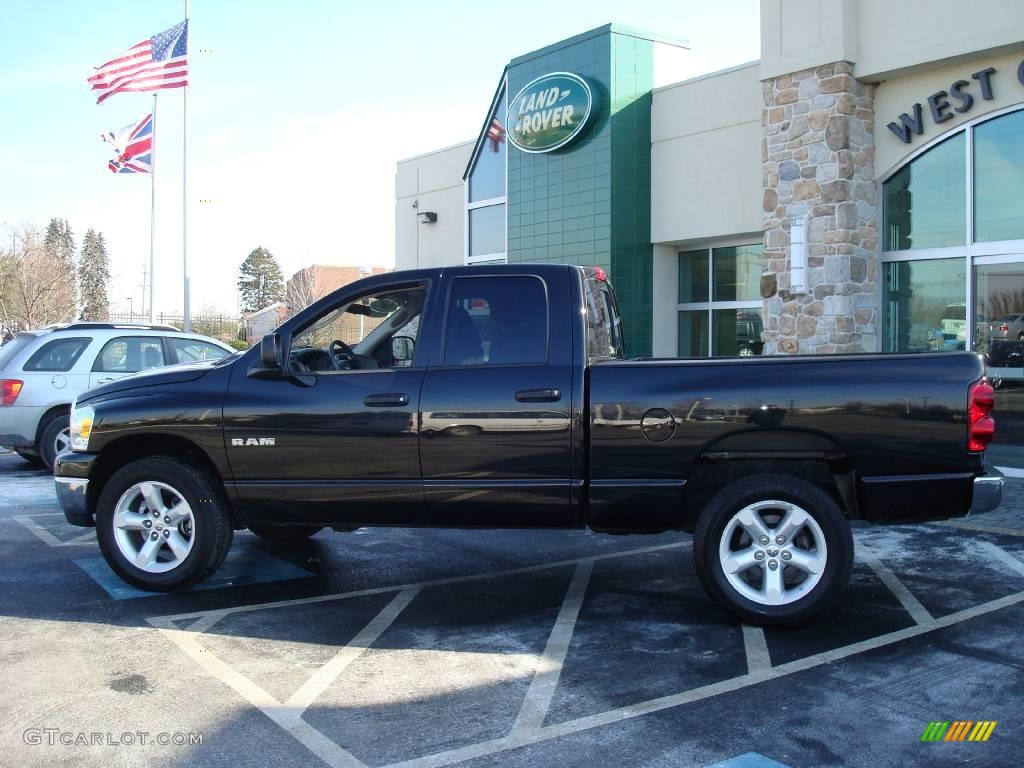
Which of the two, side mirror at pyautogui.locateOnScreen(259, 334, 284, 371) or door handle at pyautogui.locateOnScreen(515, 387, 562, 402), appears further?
side mirror at pyautogui.locateOnScreen(259, 334, 284, 371)

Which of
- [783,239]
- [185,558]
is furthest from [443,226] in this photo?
[185,558]

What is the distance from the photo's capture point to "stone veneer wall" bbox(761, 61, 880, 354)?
12.5m

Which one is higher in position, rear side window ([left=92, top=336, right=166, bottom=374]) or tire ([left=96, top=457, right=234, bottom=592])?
rear side window ([left=92, top=336, right=166, bottom=374])

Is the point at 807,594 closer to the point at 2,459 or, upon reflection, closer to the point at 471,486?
the point at 471,486

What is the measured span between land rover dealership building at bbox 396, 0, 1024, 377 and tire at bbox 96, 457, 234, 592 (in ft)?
29.9

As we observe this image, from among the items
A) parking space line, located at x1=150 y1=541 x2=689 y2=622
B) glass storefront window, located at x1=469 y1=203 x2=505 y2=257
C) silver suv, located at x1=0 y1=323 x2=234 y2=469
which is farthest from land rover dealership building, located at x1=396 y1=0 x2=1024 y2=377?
silver suv, located at x1=0 y1=323 x2=234 y2=469

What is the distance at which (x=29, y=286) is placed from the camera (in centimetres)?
3556

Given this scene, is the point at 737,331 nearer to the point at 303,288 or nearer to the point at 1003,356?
the point at 1003,356

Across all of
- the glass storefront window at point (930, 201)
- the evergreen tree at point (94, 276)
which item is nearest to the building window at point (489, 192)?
the glass storefront window at point (930, 201)

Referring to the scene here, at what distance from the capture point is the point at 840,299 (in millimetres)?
12570

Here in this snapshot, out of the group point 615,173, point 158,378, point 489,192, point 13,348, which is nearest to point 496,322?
point 158,378

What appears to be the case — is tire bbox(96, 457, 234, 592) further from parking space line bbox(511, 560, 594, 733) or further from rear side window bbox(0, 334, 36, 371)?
rear side window bbox(0, 334, 36, 371)

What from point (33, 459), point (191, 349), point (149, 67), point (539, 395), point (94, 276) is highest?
point (94, 276)

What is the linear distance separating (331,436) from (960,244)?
9348 millimetres
